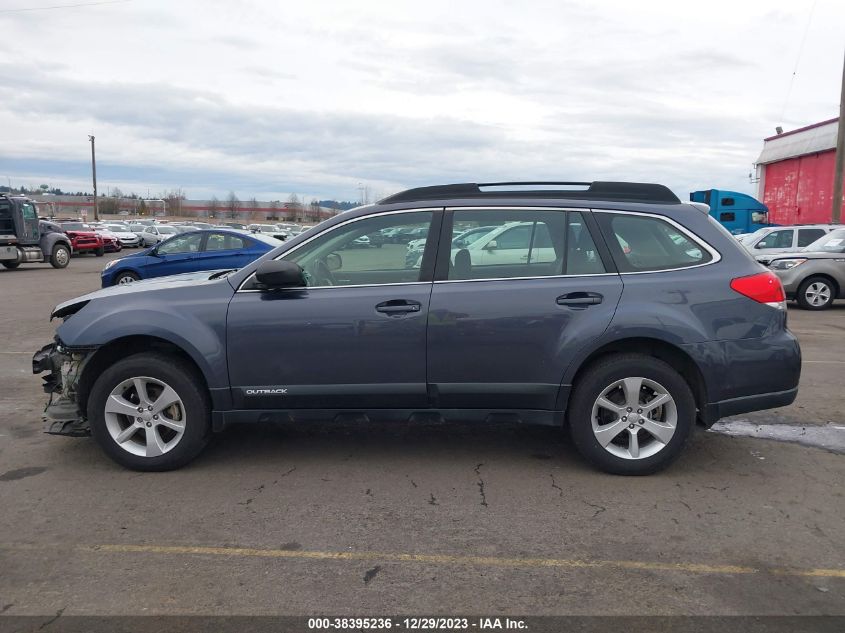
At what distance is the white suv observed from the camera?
50.8 ft

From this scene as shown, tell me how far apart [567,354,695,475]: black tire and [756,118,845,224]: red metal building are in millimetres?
26342

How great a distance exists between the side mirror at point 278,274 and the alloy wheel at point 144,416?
0.95m

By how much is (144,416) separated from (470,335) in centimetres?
221

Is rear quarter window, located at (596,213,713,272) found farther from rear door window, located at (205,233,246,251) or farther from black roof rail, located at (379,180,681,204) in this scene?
rear door window, located at (205,233,246,251)

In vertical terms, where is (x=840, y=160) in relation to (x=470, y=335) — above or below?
above

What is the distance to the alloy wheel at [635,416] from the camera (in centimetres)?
462

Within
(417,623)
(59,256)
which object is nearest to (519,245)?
(417,623)

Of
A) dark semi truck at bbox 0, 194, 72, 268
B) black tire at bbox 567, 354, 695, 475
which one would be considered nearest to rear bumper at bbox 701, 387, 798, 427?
black tire at bbox 567, 354, 695, 475

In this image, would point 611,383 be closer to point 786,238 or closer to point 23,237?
point 786,238

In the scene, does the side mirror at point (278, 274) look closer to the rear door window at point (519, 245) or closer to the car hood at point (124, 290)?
the car hood at point (124, 290)

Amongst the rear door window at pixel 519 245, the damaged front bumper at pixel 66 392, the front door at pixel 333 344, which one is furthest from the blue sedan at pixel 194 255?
the rear door window at pixel 519 245

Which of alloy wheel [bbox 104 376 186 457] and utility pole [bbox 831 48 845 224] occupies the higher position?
utility pole [bbox 831 48 845 224]

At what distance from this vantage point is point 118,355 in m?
4.94

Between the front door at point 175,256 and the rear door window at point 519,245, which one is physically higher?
the rear door window at point 519,245
